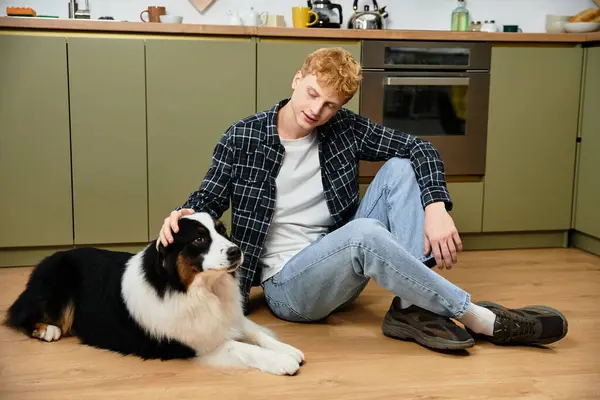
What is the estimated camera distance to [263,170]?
2.30 metres

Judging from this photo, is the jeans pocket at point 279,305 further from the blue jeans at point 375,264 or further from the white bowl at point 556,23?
the white bowl at point 556,23

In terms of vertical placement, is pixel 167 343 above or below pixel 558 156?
below

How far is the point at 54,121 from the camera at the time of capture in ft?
10.2

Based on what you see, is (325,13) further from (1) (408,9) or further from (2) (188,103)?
(2) (188,103)

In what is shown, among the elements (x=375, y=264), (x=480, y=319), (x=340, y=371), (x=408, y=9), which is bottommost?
(x=340, y=371)

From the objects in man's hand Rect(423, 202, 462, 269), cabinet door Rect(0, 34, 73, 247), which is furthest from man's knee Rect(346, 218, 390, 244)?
cabinet door Rect(0, 34, 73, 247)

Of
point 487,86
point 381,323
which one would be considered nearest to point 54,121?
point 381,323

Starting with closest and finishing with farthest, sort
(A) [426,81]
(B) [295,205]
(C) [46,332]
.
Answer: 1. (C) [46,332]
2. (B) [295,205]
3. (A) [426,81]

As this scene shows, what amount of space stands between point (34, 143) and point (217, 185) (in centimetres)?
127

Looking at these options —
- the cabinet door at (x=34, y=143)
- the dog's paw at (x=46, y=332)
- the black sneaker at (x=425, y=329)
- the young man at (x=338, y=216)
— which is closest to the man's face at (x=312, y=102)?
the young man at (x=338, y=216)

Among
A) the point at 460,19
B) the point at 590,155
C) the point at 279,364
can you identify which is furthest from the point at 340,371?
the point at 460,19

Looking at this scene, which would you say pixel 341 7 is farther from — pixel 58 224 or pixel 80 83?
pixel 58 224

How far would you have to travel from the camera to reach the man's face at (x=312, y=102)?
2088 millimetres

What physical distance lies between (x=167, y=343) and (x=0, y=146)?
157 cm
